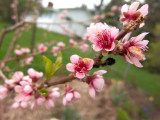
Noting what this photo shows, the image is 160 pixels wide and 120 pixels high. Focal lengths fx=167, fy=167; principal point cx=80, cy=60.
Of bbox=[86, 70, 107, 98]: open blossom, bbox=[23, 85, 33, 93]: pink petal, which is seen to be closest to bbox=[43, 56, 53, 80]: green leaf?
bbox=[23, 85, 33, 93]: pink petal

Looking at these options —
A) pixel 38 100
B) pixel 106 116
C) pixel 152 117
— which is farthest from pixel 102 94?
pixel 38 100

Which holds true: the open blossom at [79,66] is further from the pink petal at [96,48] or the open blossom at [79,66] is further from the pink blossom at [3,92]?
the pink blossom at [3,92]

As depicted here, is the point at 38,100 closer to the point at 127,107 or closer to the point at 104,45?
the point at 104,45

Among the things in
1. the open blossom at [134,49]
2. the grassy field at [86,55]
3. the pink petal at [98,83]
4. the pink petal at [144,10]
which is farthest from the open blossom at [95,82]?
the grassy field at [86,55]

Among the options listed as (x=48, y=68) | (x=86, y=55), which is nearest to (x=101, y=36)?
(x=48, y=68)

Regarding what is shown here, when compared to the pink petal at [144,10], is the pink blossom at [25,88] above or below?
below
